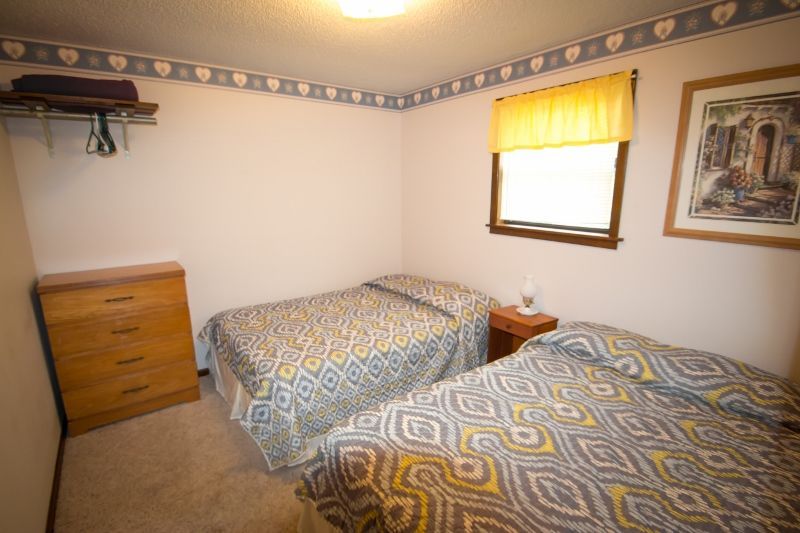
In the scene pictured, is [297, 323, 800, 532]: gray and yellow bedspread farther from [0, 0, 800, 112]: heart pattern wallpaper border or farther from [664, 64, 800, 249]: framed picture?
[0, 0, 800, 112]: heart pattern wallpaper border

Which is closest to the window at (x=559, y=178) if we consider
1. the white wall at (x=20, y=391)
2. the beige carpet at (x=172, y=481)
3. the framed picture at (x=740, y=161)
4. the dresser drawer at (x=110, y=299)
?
the framed picture at (x=740, y=161)

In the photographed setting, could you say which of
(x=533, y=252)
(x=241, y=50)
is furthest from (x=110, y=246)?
(x=533, y=252)

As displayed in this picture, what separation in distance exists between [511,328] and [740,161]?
156cm

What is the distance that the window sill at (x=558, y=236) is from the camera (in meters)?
2.37

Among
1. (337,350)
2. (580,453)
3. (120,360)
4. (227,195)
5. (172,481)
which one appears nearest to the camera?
(580,453)

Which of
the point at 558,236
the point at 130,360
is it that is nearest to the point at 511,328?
the point at 558,236

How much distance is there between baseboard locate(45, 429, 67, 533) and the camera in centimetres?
171

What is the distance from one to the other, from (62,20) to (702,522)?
11.7ft

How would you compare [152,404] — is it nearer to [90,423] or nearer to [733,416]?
[90,423]

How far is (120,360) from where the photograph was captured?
2422 mm

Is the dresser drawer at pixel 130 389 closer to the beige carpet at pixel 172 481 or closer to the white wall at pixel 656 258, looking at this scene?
the beige carpet at pixel 172 481

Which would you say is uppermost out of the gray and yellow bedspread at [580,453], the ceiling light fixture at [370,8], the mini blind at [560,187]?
the ceiling light fixture at [370,8]

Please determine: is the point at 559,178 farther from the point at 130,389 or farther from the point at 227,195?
the point at 130,389

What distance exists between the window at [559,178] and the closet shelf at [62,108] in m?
2.47
